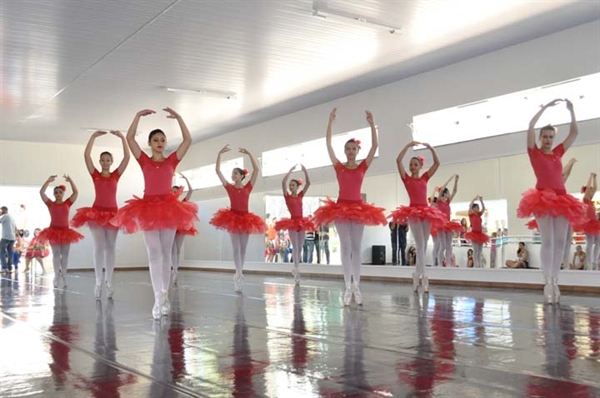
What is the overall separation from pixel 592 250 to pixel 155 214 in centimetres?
671

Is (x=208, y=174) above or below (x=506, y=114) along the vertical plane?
above

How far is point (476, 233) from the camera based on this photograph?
10422 mm

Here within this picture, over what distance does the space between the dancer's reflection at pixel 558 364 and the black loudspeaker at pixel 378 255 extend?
6981 mm

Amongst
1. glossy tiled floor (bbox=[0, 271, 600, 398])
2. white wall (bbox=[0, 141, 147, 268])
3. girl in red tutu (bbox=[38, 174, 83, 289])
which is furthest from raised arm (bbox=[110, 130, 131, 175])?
white wall (bbox=[0, 141, 147, 268])

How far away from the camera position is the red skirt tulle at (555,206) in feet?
20.4

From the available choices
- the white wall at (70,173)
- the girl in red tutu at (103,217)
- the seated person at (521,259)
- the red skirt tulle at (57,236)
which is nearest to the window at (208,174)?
the white wall at (70,173)

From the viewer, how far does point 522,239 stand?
32.0 feet

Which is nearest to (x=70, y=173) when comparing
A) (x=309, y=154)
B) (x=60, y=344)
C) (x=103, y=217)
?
(x=309, y=154)

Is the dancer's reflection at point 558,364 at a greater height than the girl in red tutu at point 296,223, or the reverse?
the girl in red tutu at point 296,223

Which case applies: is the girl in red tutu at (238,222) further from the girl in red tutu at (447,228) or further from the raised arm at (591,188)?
the raised arm at (591,188)

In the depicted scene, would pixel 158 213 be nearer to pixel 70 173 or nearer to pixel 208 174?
pixel 208 174

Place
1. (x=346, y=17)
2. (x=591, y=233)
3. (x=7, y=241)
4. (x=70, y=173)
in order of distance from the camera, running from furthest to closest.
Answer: (x=70, y=173) → (x=7, y=241) → (x=591, y=233) → (x=346, y=17)

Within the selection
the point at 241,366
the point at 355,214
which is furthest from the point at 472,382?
the point at 355,214

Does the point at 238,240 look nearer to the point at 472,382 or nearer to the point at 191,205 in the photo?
the point at 191,205
